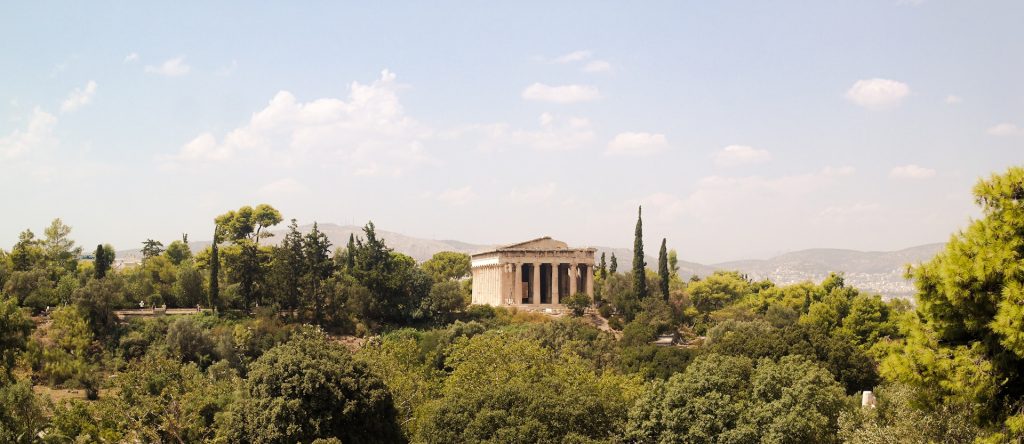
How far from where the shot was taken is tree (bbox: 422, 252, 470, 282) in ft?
346

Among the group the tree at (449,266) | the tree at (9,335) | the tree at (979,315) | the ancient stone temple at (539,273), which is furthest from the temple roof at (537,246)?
the tree at (979,315)

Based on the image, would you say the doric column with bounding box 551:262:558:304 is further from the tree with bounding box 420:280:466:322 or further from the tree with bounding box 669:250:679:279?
the tree with bounding box 669:250:679:279

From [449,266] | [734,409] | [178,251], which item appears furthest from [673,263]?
[734,409]

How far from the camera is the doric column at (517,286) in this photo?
7456 cm

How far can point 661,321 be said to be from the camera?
62312 mm

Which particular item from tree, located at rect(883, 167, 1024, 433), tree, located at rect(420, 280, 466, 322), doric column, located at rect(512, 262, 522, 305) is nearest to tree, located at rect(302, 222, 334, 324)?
tree, located at rect(420, 280, 466, 322)

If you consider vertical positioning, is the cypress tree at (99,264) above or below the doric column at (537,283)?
above

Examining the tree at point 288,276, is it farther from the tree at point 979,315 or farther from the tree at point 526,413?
the tree at point 979,315

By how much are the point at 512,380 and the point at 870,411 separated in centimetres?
1181

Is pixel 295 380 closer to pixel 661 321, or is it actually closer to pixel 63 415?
pixel 63 415

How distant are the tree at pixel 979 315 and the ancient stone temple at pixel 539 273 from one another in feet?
178

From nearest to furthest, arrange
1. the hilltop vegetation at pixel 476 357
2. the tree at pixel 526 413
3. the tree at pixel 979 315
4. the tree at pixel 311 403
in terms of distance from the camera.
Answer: the tree at pixel 979 315 → the hilltop vegetation at pixel 476 357 → the tree at pixel 526 413 → the tree at pixel 311 403

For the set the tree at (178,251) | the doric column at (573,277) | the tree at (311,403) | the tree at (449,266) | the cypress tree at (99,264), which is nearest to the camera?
the tree at (311,403)

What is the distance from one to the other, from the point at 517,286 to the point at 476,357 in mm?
37392
